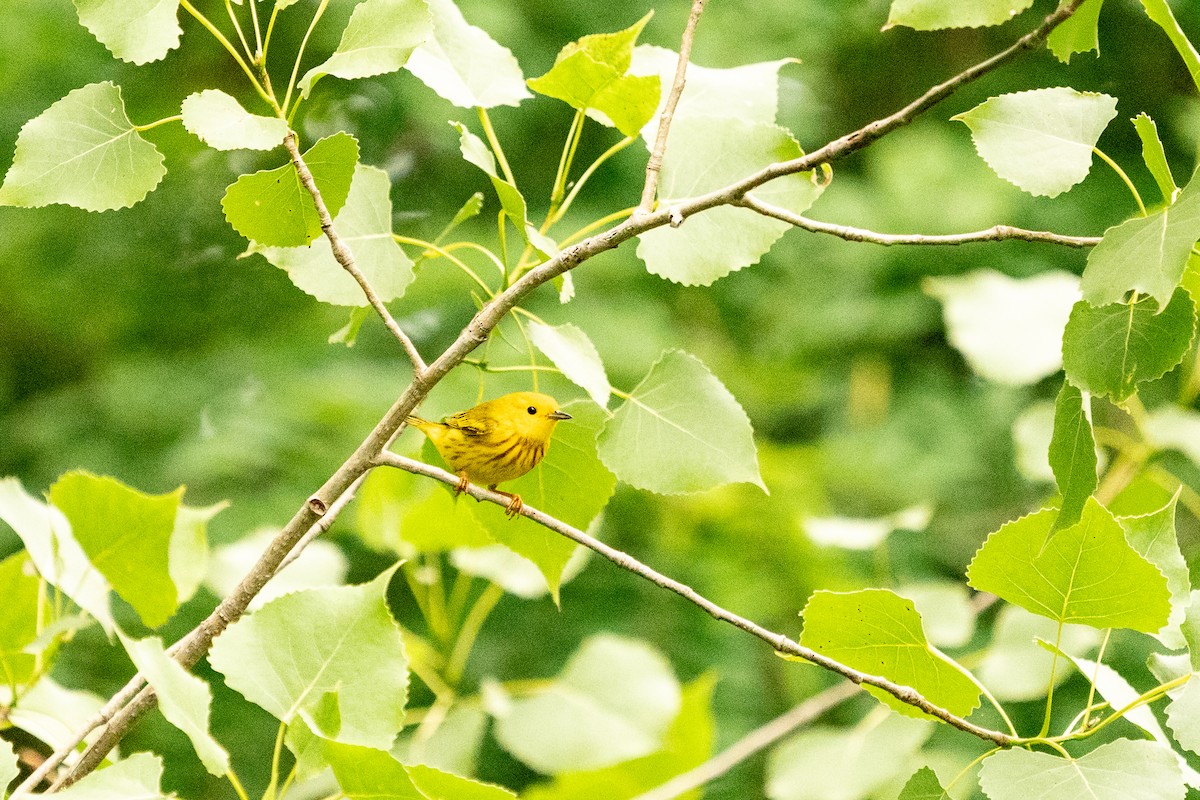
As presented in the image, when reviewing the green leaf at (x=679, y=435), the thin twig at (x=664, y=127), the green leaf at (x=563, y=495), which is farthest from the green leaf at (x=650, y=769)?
the thin twig at (x=664, y=127)

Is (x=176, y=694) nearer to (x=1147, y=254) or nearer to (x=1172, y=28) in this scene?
(x=1147, y=254)

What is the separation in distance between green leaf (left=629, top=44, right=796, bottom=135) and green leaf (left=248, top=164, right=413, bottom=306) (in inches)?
13.9

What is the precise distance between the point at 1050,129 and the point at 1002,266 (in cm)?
337

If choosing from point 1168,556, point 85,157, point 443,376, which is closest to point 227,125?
point 85,157

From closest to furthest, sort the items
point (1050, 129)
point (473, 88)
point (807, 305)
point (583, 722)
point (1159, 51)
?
point (1050, 129), point (473, 88), point (583, 722), point (807, 305), point (1159, 51)

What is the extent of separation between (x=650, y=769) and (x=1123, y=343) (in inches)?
67.0

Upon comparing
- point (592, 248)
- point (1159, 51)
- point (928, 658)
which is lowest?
point (1159, 51)

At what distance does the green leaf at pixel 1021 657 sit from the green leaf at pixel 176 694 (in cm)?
154

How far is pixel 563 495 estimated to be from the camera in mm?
1519

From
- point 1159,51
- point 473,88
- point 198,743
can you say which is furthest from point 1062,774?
point 1159,51

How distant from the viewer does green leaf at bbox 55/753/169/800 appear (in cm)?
95

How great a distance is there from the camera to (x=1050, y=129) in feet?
4.04

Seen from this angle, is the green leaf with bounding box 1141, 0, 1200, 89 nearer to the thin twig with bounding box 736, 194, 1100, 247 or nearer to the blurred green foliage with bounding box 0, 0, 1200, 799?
the thin twig with bounding box 736, 194, 1100, 247

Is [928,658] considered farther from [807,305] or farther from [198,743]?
[807,305]
